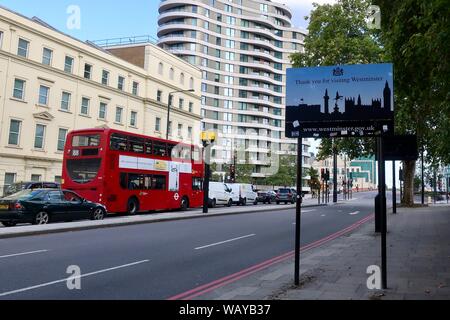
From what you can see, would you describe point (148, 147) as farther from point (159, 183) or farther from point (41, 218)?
point (41, 218)

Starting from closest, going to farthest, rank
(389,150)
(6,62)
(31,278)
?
(31,278)
(389,150)
(6,62)

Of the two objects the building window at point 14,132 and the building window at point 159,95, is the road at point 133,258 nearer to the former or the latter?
the building window at point 14,132

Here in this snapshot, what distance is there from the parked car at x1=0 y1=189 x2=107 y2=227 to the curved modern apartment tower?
71101 millimetres

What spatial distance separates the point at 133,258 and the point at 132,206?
1377 cm

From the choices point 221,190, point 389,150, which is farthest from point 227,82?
point 389,150

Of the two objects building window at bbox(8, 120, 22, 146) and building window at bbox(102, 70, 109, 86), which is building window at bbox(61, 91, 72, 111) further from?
building window at bbox(8, 120, 22, 146)

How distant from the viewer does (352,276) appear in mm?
7676

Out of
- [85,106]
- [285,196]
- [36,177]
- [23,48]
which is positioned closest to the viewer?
[23,48]

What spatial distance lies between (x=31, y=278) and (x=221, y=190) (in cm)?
3017

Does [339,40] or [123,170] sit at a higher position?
[339,40]

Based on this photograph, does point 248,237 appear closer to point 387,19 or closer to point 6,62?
point 387,19

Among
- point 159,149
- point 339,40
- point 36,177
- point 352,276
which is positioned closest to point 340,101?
point 352,276

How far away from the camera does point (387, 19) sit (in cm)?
1134

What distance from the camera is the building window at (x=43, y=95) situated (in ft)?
125
